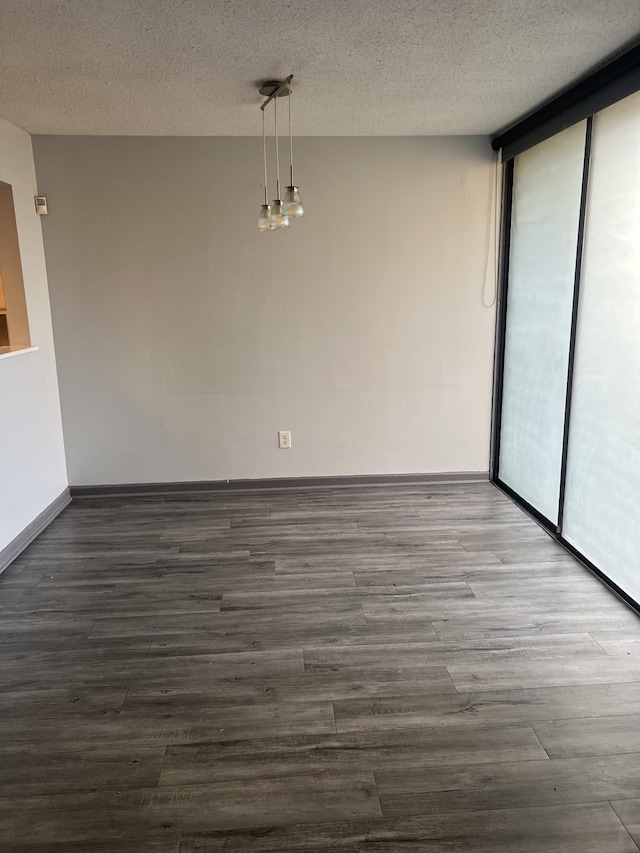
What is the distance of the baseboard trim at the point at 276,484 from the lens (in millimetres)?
4211

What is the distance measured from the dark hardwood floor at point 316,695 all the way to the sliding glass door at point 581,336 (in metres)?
0.33

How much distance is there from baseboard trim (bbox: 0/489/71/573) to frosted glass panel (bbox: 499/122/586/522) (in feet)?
10.00

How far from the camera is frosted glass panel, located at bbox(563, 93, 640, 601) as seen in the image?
2.62m

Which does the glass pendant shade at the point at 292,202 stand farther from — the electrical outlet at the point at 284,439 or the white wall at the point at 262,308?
the electrical outlet at the point at 284,439

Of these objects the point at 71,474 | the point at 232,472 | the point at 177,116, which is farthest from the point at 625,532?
the point at 71,474

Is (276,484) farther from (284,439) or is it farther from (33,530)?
(33,530)

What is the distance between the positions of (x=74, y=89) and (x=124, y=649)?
2568 millimetres

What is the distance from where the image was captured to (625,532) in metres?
2.73

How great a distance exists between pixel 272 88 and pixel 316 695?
2.66 metres

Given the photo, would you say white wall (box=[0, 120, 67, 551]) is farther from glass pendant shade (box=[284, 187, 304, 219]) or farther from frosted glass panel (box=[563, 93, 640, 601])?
frosted glass panel (box=[563, 93, 640, 601])

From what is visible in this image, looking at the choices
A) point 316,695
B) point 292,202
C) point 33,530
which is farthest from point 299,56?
point 33,530

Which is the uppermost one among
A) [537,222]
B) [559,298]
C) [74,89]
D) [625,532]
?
[74,89]

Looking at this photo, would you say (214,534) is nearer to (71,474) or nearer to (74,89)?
(71,474)

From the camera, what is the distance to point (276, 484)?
431 cm
